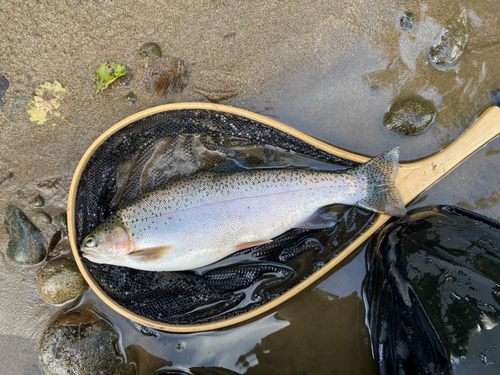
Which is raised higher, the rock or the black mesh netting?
the black mesh netting

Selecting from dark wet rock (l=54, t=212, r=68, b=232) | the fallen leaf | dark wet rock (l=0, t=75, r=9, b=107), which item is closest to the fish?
dark wet rock (l=54, t=212, r=68, b=232)

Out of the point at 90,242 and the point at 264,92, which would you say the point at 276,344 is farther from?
the point at 264,92

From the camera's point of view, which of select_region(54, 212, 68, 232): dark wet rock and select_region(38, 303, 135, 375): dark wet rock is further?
select_region(54, 212, 68, 232): dark wet rock

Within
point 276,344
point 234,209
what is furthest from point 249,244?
point 276,344

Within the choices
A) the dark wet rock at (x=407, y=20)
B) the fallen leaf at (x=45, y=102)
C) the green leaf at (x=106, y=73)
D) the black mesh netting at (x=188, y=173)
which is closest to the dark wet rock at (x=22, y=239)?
the black mesh netting at (x=188, y=173)

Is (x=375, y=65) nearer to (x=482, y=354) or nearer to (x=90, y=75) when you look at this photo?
(x=482, y=354)

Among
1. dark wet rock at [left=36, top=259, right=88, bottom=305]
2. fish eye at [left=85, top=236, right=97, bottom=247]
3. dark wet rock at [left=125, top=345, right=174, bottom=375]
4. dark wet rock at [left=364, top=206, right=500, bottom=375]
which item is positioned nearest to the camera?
dark wet rock at [left=364, top=206, right=500, bottom=375]

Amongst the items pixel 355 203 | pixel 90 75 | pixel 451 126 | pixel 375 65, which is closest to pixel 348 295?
pixel 355 203

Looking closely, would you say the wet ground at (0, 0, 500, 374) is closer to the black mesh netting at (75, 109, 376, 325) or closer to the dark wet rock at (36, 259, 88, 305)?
the dark wet rock at (36, 259, 88, 305)
